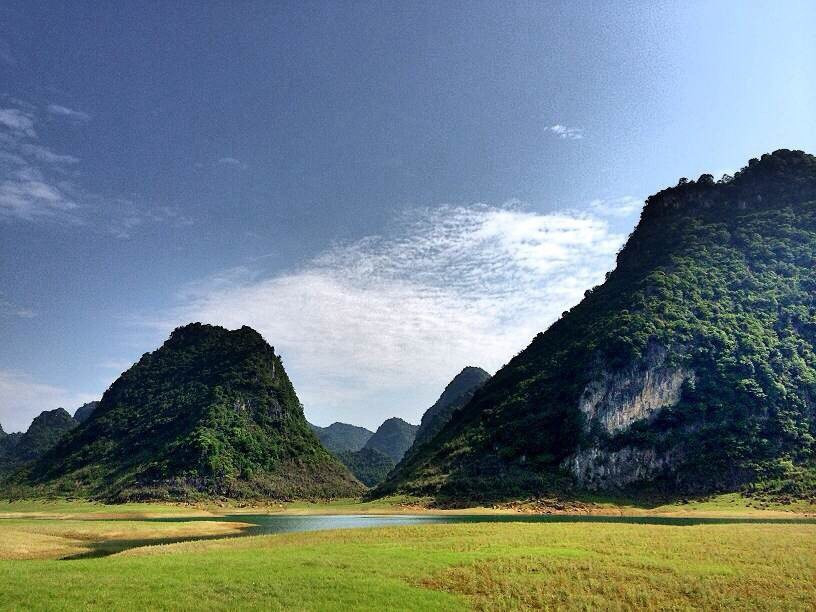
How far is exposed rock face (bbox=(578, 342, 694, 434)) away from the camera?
142750 millimetres

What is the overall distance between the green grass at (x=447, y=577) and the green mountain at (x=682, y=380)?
94.4 metres

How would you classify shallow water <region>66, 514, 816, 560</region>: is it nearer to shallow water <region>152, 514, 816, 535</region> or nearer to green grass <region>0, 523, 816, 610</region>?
shallow water <region>152, 514, 816, 535</region>

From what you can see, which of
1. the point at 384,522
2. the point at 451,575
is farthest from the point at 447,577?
the point at 384,522

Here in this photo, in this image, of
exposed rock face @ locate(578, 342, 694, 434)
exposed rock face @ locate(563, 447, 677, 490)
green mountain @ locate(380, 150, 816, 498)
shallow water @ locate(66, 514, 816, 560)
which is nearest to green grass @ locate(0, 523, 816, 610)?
shallow water @ locate(66, 514, 816, 560)

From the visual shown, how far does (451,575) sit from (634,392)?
425 ft

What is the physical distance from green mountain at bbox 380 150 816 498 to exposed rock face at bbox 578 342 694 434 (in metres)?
0.34

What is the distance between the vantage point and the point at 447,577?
1200 inches

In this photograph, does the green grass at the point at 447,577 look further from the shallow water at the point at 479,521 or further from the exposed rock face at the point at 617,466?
the exposed rock face at the point at 617,466

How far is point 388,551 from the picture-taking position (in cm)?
3847

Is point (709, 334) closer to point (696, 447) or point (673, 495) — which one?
point (696, 447)

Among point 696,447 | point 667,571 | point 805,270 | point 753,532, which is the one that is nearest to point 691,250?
point 805,270

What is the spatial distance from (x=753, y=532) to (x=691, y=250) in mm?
151451

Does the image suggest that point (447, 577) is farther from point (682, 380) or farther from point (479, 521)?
point (682, 380)

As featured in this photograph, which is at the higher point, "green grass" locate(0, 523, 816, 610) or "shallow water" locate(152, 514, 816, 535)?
"green grass" locate(0, 523, 816, 610)
